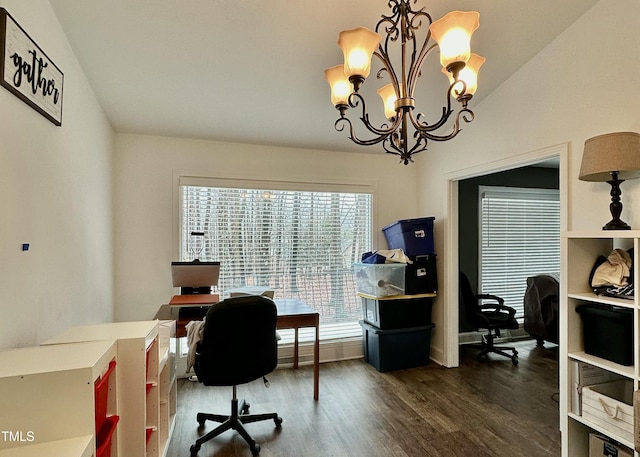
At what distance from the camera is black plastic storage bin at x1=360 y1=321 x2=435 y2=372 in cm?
354

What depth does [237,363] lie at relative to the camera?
217 centimetres

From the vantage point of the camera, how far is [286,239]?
12.4 ft

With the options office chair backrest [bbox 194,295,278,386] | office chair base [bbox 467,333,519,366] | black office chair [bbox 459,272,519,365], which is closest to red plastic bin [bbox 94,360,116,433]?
office chair backrest [bbox 194,295,278,386]

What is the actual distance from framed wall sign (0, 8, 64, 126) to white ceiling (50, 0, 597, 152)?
443mm

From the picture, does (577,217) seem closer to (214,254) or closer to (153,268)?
(214,254)

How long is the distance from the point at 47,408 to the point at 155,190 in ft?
8.03

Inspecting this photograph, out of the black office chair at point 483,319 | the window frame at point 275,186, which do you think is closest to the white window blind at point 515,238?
the black office chair at point 483,319

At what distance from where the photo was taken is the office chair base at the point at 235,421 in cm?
222

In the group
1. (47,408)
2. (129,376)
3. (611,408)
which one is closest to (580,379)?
(611,408)

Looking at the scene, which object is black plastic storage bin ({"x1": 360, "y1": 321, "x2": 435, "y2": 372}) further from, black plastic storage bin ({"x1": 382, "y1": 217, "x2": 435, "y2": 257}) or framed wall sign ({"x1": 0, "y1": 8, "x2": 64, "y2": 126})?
framed wall sign ({"x1": 0, "y1": 8, "x2": 64, "y2": 126})

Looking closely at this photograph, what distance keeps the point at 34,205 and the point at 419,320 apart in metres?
3.35

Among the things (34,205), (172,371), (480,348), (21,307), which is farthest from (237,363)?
(480,348)

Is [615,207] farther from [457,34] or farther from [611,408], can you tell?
[457,34]

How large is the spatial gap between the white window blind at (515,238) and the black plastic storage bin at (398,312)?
139 centimetres
